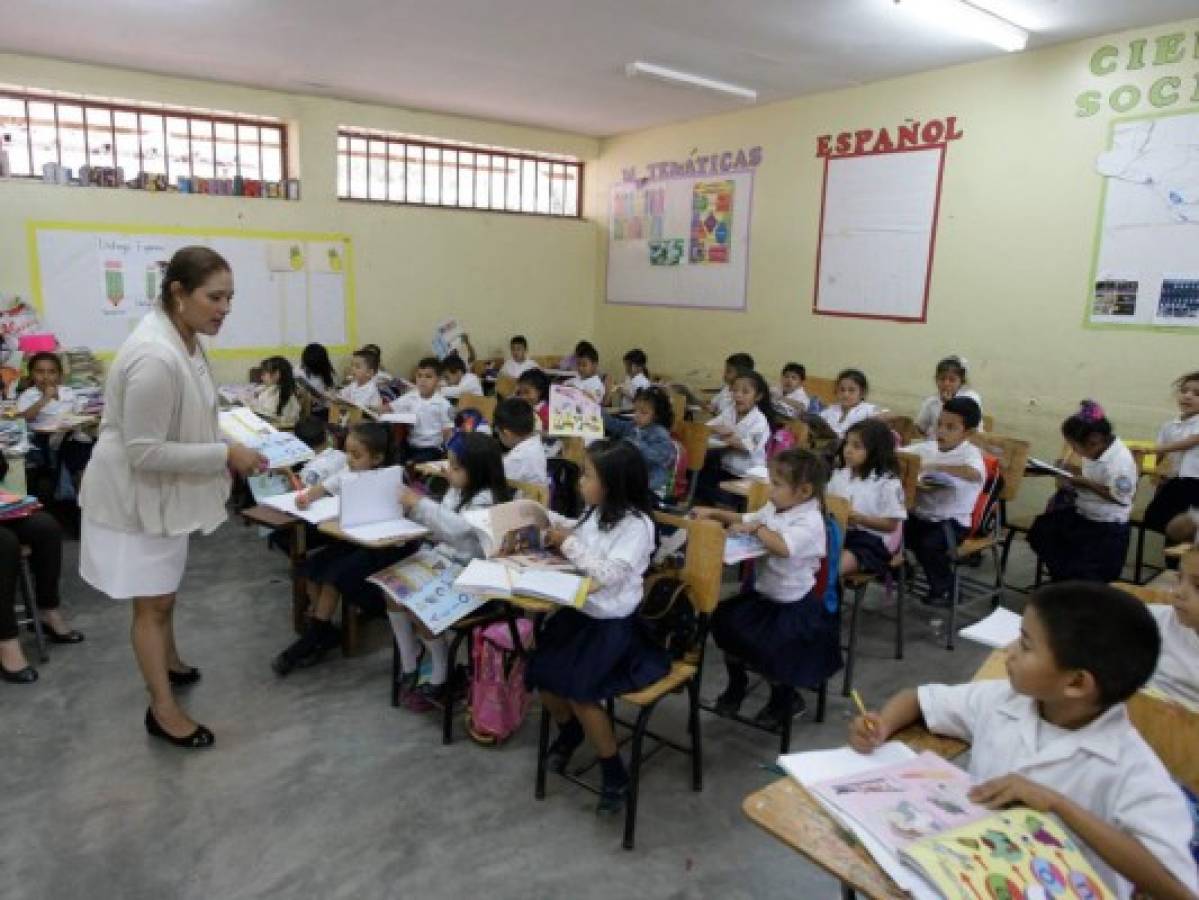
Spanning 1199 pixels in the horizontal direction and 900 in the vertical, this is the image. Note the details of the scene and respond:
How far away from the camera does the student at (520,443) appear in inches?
139

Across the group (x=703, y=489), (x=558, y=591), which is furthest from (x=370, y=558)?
(x=703, y=489)

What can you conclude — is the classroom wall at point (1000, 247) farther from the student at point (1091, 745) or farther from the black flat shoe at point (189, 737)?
the black flat shoe at point (189, 737)

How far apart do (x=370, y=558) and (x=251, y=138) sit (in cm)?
523

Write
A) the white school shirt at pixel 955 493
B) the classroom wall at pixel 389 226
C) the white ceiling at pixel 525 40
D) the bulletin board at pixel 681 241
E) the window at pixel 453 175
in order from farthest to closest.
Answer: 1. the window at pixel 453 175
2. the bulletin board at pixel 681 241
3. the classroom wall at pixel 389 226
4. the white ceiling at pixel 525 40
5. the white school shirt at pixel 955 493

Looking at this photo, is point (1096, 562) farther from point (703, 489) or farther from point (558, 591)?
point (558, 591)

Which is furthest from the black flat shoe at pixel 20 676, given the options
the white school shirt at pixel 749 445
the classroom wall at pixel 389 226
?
the classroom wall at pixel 389 226

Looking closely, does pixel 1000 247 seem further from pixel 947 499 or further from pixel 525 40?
pixel 525 40

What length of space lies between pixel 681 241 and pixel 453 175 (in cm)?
235

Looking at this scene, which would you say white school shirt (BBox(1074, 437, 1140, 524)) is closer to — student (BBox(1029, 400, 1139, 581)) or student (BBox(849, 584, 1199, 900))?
student (BBox(1029, 400, 1139, 581))

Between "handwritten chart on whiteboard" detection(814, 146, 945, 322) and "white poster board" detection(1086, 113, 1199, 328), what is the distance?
3.68 ft

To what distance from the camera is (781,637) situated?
2572 mm

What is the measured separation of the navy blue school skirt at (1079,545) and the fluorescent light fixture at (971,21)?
2.69 metres

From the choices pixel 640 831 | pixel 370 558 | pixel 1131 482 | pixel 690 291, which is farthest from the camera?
pixel 690 291

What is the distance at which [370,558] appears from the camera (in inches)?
123
